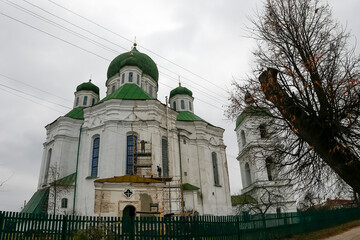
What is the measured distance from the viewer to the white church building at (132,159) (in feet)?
49.6

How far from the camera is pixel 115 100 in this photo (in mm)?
22312

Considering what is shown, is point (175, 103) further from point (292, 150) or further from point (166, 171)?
point (292, 150)

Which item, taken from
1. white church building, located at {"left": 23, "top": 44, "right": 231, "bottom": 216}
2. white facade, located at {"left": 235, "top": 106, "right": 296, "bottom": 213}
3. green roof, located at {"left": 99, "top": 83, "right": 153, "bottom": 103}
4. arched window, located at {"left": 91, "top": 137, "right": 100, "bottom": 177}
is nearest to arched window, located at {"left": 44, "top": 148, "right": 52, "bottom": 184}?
white church building, located at {"left": 23, "top": 44, "right": 231, "bottom": 216}

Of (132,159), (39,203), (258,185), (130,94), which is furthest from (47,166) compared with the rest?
(258,185)

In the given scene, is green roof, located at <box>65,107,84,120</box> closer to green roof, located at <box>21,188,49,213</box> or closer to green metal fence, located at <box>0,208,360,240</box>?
green roof, located at <box>21,188,49,213</box>

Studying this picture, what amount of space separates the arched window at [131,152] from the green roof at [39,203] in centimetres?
838

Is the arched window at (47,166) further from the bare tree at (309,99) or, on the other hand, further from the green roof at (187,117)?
the bare tree at (309,99)

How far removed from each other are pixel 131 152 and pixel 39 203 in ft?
30.4

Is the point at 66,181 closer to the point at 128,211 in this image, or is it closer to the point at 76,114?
the point at 76,114

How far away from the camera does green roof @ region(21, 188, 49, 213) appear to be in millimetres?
22000

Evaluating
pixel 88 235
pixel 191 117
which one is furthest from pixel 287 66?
pixel 191 117

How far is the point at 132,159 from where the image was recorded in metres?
20.9

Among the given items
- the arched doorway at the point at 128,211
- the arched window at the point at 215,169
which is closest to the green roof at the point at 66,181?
the arched doorway at the point at 128,211

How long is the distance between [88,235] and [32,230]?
1.79 m
